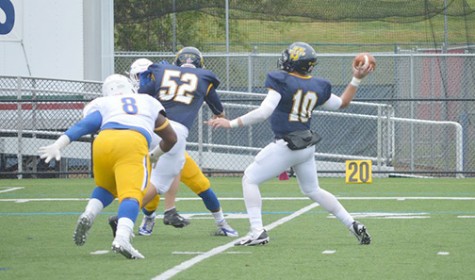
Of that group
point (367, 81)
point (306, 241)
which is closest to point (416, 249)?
point (306, 241)

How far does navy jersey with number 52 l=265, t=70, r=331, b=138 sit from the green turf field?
1.04 m

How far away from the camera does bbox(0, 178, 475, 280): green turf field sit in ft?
26.8

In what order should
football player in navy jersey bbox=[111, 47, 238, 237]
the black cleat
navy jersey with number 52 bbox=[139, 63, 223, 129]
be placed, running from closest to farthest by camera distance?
1. football player in navy jersey bbox=[111, 47, 238, 237]
2. navy jersey with number 52 bbox=[139, 63, 223, 129]
3. the black cleat

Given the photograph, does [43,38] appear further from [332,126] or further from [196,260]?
[196,260]

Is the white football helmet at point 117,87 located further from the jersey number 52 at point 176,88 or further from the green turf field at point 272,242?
the jersey number 52 at point 176,88

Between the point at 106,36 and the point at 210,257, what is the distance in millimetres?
11763

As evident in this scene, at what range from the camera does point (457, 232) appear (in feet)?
35.8

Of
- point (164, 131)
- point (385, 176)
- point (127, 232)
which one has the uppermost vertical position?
point (164, 131)

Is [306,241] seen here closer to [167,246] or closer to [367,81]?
[167,246]

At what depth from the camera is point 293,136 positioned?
9773 mm

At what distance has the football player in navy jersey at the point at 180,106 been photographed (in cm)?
1038

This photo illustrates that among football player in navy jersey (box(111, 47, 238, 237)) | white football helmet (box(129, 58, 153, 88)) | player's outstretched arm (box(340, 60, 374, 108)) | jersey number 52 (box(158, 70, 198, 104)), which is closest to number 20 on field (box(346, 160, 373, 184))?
football player in navy jersey (box(111, 47, 238, 237))

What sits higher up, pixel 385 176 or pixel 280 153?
pixel 280 153

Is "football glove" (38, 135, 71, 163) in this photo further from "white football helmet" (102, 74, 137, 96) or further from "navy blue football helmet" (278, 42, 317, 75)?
"navy blue football helmet" (278, 42, 317, 75)
